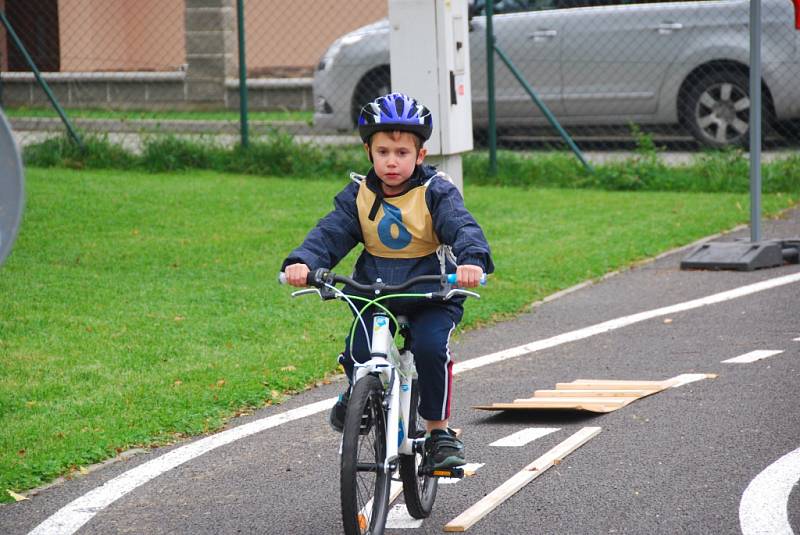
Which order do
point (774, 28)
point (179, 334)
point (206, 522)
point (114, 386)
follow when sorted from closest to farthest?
point (206, 522)
point (114, 386)
point (179, 334)
point (774, 28)

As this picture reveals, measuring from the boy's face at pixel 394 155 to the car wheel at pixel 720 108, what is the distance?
902cm

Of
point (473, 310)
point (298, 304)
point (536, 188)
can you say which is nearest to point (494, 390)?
point (473, 310)

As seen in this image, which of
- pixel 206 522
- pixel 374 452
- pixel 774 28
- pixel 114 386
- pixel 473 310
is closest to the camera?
pixel 374 452

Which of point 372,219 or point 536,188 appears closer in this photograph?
point 372,219

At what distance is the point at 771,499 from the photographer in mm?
Answer: 4727

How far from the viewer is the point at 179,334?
7531 mm

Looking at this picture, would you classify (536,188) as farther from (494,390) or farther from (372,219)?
(372,219)

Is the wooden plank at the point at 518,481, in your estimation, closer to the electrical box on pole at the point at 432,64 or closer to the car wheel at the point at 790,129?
the electrical box on pole at the point at 432,64

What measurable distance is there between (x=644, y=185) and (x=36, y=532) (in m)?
9.15

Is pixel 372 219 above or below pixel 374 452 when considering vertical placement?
above

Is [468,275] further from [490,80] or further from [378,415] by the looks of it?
[490,80]

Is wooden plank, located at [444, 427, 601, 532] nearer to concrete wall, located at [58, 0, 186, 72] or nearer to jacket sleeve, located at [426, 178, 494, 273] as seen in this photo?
jacket sleeve, located at [426, 178, 494, 273]

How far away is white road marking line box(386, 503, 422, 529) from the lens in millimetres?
4703

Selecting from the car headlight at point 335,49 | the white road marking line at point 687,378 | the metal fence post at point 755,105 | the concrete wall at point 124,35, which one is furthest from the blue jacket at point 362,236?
the concrete wall at point 124,35
